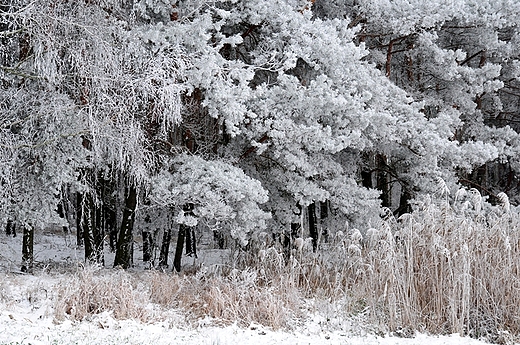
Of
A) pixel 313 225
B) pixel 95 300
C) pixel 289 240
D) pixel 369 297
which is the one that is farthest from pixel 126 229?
pixel 369 297

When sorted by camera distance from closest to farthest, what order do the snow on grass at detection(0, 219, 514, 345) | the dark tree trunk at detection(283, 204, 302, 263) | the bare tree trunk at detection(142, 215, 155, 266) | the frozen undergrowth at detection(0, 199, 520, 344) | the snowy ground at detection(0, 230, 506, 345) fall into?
the snowy ground at detection(0, 230, 506, 345)
the snow on grass at detection(0, 219, 514, 345)
the frozen undergrowth at detection(0, 199, 520, 344)
the dark tree trunk at detection(283, 204, 302, 263)
the bare tree trunk at detection(142, 215, 155, 266)

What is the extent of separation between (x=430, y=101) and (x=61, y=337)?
951 centimetres

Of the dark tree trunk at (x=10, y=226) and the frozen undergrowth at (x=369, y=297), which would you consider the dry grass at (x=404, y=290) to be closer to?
the frozen undergrowth at (x=369, y=297)

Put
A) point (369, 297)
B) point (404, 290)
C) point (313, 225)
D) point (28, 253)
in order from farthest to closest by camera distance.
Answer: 1. point (313, 225)
2. point (28, 253)
3. point (369, 297)
4. point (404, 290)

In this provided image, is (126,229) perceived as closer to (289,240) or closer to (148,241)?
(289,240)

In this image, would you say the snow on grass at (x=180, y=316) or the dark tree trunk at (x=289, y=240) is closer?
the snow on grass at (x=180, y=316)

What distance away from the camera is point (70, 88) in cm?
714

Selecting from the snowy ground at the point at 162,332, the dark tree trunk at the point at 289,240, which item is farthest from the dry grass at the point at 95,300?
the dark tree trunk at the point at 289,240

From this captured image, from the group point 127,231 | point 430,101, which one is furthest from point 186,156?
point 430,101

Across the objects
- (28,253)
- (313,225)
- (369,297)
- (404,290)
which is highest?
(313,225)

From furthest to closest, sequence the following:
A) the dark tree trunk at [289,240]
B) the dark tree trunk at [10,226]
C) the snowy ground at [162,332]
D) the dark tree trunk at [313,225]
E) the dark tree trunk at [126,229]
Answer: the dark tree trunk at [313,225]
the dark tree trunk at [126,229]
the dark tree trunk at [289,240]
the dark tree trunk at [10,226]
the snowy ground at [162,332]

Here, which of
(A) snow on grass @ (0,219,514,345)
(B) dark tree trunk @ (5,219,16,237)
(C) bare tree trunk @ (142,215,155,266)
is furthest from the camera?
(C) bare tree trunk @ (142,215,155,266)

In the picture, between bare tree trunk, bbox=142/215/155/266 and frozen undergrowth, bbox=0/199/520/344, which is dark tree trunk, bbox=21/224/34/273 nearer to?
frozen undergrowth, bbox=0/199/520/344

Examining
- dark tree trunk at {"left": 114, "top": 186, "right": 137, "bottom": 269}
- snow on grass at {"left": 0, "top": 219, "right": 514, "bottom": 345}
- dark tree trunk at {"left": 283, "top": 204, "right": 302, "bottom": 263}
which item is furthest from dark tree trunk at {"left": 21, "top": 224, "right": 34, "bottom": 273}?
dark tree trunk at {"left": 283, "top": 204, "right": 302, "bottom": 263}
